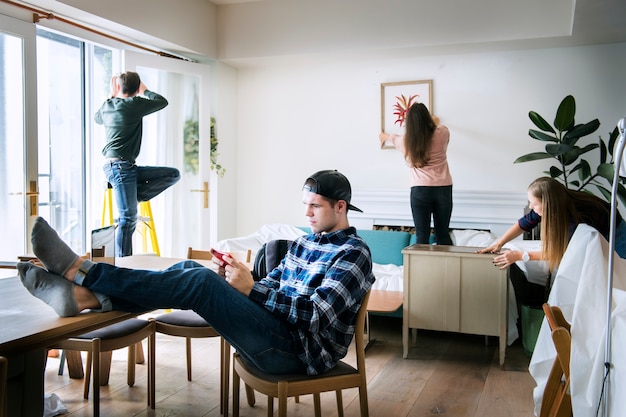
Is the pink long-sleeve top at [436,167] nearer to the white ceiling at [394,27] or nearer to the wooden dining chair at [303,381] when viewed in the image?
the white ceiling at [394,27]

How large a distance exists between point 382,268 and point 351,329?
254cm

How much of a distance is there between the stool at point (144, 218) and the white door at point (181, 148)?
0.97 ft

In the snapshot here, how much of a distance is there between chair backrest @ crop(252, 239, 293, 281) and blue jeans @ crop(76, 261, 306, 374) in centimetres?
65

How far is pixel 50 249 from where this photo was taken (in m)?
1.87

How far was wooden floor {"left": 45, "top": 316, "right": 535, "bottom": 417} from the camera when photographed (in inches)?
111

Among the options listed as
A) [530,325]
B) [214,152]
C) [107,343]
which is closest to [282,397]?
[107,343]

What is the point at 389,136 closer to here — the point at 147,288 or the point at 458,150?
the point at 458,150

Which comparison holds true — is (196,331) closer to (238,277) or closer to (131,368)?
(131,368)

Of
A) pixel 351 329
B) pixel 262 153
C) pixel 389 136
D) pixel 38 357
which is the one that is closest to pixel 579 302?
pixel 351 329

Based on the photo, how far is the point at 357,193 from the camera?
5348mm

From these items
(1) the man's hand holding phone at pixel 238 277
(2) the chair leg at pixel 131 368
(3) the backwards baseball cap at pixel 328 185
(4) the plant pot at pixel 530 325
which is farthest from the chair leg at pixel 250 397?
(4) the plant pot at pixel 530 325

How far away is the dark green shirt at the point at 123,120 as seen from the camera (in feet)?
13.4

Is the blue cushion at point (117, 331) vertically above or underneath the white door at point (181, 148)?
underneath

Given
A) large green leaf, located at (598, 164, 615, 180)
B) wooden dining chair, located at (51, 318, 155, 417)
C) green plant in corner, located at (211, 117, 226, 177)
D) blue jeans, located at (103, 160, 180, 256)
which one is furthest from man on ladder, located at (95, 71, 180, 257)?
large green leaf, located at (598, 164, 615, 180)
